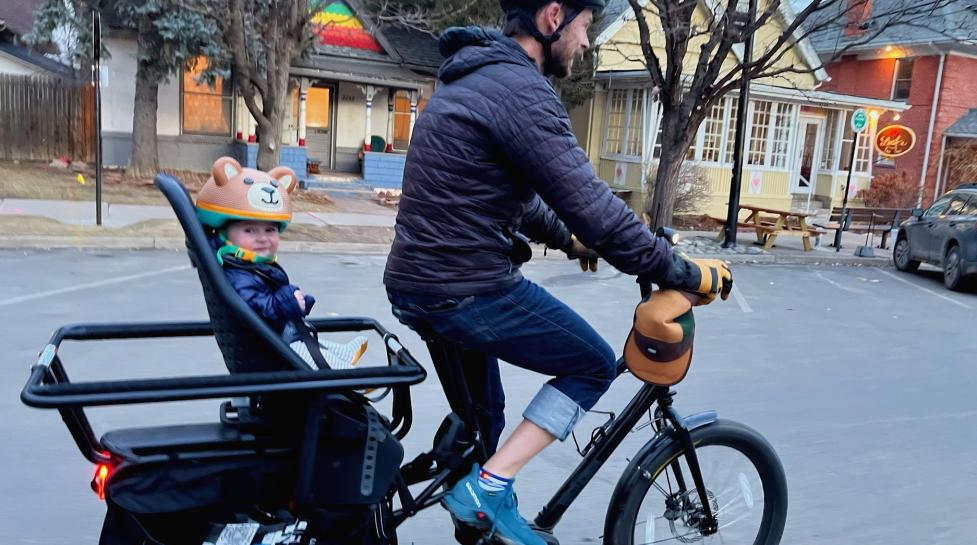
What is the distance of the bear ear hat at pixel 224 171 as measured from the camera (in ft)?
7.84

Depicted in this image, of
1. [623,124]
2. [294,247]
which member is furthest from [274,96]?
[623,124]

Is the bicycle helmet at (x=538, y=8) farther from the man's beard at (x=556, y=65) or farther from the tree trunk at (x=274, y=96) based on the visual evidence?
the tree trunk at (x=274, y=96)

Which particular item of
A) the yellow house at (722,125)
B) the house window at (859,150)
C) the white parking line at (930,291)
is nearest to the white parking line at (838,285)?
the white parking line at (930,291)

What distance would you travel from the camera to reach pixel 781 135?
23188 mm

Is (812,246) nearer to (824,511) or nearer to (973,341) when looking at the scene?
(973,341)

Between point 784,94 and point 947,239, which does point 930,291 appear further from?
point 784,94

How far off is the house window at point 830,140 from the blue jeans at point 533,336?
25.1 m

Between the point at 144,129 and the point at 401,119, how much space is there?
7.27 m

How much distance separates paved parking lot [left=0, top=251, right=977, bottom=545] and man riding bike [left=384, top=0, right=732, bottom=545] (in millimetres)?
1223

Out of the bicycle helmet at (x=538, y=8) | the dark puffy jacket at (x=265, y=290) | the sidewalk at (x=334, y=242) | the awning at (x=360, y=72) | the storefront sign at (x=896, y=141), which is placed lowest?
the sidewalk at (x=334, y=242)

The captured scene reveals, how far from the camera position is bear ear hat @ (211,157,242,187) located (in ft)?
7.84

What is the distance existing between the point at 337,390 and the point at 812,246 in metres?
16.2

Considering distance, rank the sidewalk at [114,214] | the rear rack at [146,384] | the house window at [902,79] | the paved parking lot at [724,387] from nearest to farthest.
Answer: the rear rack at [146,384]
the paved parking lot at [724,387]
the sidewalk at [114,214]
the house window at [902,79]

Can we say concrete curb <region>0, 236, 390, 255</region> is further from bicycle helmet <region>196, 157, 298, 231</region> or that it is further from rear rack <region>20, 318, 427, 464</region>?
bicycle helmet <region>196, 157, 298, 231</region>
